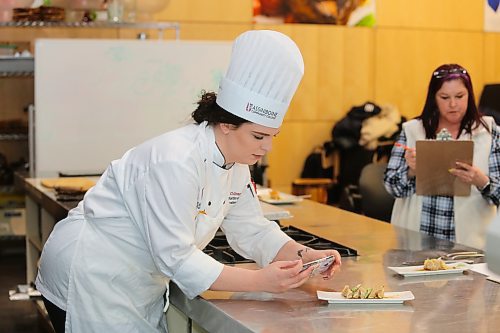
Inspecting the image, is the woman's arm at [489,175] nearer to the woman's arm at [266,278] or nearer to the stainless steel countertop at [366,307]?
the stainless steel countertop at [366,307]

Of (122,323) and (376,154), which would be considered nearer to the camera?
(122,323)

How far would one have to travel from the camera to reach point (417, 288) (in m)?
2.17

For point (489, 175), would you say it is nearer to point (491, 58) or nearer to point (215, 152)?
point (215, 152)

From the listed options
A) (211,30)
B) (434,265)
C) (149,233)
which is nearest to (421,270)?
(434,265)

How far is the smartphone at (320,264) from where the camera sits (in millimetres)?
2073

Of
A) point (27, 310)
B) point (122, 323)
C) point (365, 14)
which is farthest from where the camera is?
point (365, 14)

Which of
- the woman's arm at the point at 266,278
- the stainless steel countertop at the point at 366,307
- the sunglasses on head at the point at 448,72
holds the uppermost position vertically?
the sunglasses on head at the point at 448,72

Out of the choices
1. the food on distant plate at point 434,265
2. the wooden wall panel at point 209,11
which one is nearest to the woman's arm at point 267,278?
the food on distant plate at point 434,265

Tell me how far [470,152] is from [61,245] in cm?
175

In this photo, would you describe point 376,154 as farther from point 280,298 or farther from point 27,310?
point 280,298

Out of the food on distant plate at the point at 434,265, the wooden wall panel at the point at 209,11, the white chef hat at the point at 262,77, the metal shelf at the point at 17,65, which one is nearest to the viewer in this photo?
the white chef hat at the point at 262,77

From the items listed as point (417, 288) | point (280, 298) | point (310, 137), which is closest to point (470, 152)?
point (417, 288)

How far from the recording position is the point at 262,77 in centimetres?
211

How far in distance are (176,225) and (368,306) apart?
1.58 ft
